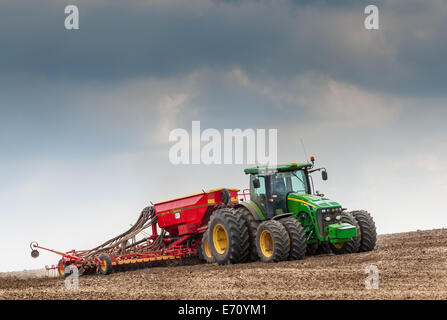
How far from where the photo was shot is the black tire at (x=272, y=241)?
17578 millimetres

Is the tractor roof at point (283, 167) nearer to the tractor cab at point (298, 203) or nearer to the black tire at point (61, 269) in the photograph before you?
the tractor cab at point (298, 203)

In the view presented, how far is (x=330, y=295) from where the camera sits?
11.8 m

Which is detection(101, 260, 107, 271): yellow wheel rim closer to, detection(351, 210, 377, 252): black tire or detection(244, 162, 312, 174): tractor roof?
detection(244, 162, 312, 174): tractor roof

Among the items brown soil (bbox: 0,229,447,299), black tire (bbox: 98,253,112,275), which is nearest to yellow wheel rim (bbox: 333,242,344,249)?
brown soil (bbox: 0,229,447,299)

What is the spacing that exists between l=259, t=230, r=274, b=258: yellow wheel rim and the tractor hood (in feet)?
4.65

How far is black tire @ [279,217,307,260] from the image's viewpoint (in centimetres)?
1772

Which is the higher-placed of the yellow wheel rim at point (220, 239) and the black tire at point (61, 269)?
the yellow wheel rim at point (220, 239)

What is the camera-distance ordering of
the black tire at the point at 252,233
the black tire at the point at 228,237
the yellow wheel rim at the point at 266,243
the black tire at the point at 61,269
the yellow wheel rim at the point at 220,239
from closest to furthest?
1. the yellow wheel rim at the point at 266,243
2. the black tire at the point at 228,237
3. the black tire at the point at 252,233
4. the yellow wheel rim at the point at 220,239
5. the black tire at the point at 61,269

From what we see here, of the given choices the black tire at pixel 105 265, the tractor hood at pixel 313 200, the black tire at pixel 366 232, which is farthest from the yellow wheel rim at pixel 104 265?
the black tire at pixel 366 232
